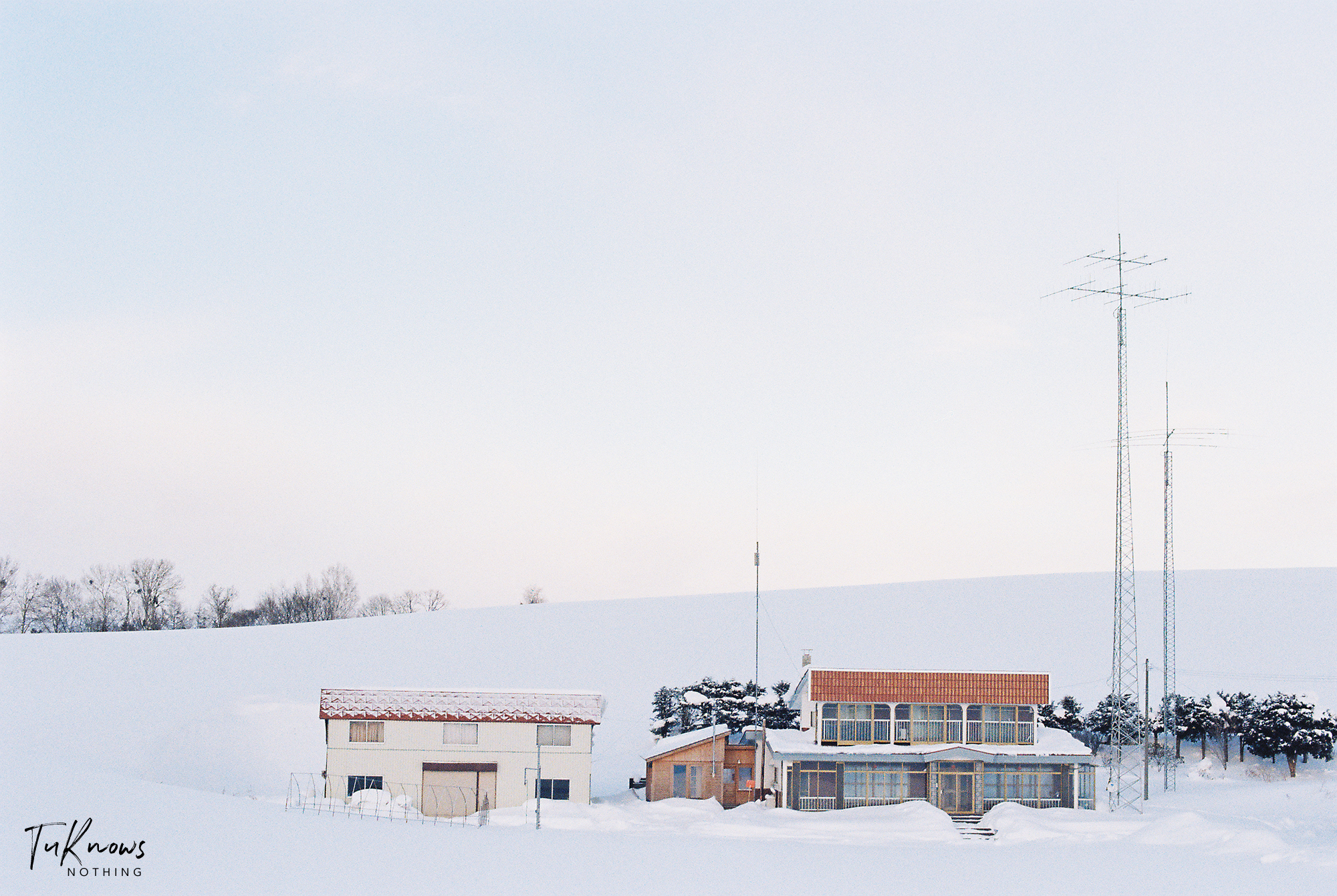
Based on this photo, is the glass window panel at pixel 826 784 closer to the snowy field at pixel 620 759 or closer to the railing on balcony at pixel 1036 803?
the snowy field at pixel 620 759

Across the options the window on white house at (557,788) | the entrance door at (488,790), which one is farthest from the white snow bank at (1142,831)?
the entrance door at (488,790)

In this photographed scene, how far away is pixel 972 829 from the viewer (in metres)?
34.7

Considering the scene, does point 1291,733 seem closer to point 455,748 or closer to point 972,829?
point 972,829

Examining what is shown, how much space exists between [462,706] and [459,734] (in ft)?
2.94

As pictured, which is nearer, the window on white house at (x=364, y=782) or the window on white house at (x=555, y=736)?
the window on white house at (x=364, y=782)

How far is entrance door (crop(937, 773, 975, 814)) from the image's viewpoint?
3847 cm

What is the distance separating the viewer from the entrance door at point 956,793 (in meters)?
38.5

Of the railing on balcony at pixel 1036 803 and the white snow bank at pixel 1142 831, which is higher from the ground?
the white snow bank at pixel 1142 831

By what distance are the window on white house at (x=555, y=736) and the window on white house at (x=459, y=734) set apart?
2.09 m

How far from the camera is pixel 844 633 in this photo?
9656 cm

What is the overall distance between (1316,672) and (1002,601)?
33.9m

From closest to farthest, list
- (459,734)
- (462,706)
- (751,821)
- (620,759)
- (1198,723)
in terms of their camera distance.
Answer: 1. (751,821)
2. (459,734)
3. (462,706)
4. (1198,723)
5. (620,759)

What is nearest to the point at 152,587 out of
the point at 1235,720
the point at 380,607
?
the point at 380,607

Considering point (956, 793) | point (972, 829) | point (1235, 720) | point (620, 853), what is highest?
point (620, 853)
